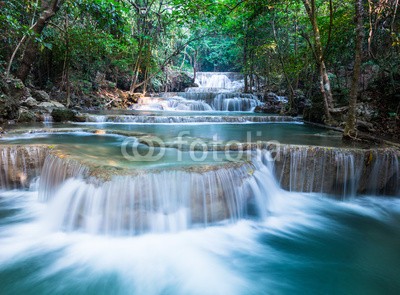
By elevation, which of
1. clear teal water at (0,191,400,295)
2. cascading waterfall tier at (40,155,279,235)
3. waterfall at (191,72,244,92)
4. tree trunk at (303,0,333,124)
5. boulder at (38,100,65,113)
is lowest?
clear teal water at (0,191,400,295)

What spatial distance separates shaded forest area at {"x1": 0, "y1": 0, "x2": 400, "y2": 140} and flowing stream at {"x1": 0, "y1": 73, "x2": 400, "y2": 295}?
1.99 metres

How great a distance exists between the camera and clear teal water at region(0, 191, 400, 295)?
3.05 m

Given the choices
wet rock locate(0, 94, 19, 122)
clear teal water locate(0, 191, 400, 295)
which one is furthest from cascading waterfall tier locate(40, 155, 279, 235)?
wet rock locate(0, 94, 19, 122)

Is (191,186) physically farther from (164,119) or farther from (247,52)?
(247,52)

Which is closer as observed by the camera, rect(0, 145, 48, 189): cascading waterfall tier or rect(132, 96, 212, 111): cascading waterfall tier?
rect(0, 145, 48, 189): cascading waterfall tier

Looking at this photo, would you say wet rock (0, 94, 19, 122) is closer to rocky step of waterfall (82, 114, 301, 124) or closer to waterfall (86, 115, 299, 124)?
rocky step of waterfall (82, 114, 301, 124)

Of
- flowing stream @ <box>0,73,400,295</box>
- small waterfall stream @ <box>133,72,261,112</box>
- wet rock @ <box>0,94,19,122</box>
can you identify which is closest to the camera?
flowing stream @ <box>0,73,400,295</box>

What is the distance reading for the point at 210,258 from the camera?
11.6 ft

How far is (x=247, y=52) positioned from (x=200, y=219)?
56.2 feet

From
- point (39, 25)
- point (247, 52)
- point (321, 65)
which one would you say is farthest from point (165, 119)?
point (247, 52)

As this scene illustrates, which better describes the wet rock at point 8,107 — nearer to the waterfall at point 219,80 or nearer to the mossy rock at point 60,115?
the mossy rock at point 60,115

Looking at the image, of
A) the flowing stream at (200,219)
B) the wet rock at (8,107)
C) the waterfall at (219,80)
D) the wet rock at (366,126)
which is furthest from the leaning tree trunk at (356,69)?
the waterfall at (219,80)

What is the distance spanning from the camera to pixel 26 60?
8.88 metres

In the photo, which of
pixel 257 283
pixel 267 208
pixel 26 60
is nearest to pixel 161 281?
pixel 257 283
